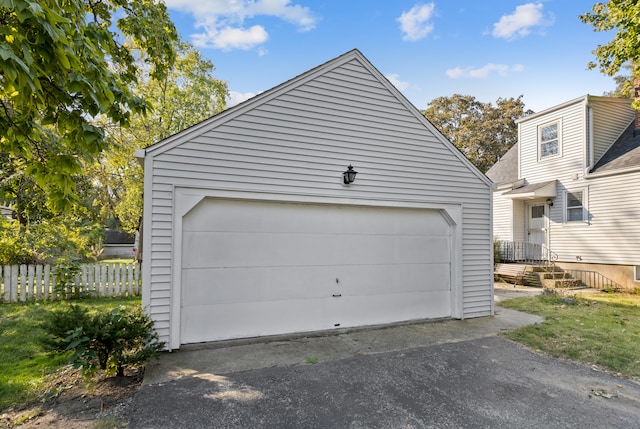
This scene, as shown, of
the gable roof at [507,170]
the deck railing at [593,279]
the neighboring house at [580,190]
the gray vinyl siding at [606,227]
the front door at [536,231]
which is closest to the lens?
the gray vinyl siding at [606,227]

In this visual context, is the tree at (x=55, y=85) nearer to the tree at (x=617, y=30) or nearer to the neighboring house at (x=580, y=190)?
the tree at (x=617, y=30)

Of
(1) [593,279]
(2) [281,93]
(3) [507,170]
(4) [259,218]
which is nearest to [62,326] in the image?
(4) [259,218]

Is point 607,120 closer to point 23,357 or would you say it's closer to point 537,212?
point 537,212

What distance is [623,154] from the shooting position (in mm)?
10492

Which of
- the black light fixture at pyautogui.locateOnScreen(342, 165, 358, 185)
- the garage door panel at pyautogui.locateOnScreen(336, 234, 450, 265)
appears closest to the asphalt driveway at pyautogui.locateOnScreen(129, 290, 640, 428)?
the garage door panel at pyautogui.locateOnScreen(336, 234, 450, 265)

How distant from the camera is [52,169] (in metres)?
3.10

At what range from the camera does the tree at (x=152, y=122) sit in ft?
37.3

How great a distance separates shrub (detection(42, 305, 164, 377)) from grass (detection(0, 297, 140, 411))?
313mm

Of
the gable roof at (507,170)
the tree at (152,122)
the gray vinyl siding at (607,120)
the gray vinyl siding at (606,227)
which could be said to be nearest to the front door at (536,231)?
the gray vinyl siding at (606,227)

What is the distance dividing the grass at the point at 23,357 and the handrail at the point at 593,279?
13378mm

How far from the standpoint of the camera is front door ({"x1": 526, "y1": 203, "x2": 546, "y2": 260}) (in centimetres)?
1227

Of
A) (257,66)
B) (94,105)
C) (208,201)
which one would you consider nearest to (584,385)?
(208,201)

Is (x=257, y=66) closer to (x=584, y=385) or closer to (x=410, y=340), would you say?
(x=410, y=340)

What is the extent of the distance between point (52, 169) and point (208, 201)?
2.05m
